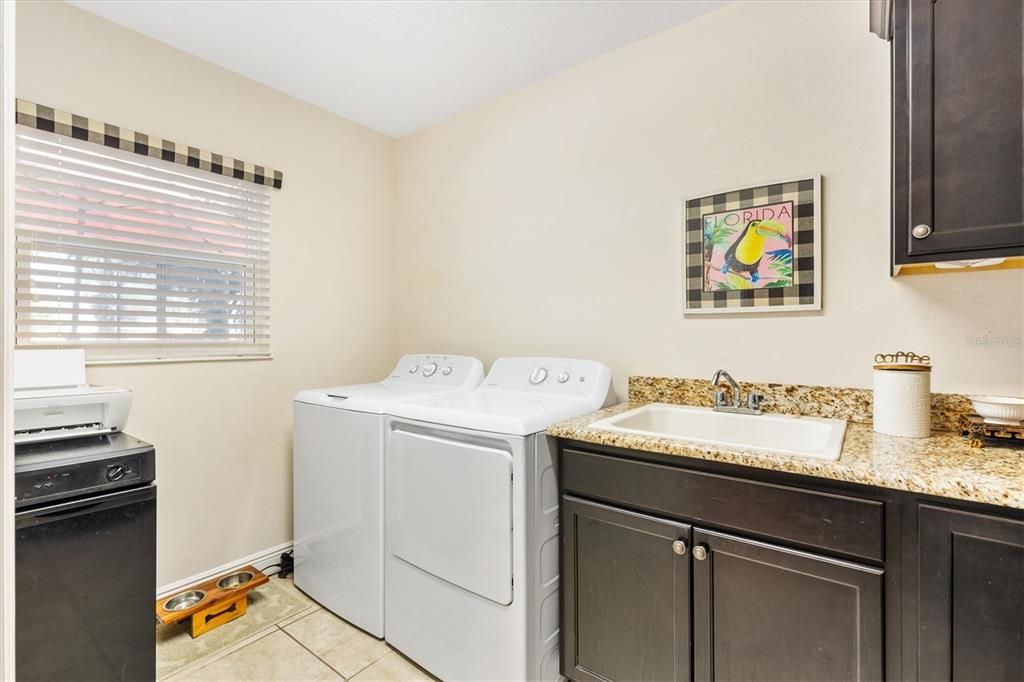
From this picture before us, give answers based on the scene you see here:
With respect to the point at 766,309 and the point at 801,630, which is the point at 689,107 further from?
the point at 801,630

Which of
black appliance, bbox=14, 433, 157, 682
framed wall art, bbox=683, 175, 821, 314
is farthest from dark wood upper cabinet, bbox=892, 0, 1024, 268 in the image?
black appliance, bbox=14, 433, 157, 682

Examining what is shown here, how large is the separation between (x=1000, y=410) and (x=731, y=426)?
0.69 metres

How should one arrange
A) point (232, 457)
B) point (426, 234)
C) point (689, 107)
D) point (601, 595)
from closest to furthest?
point (601, 595) < point (689, 107) < point (232, 457) < point (426, 234)

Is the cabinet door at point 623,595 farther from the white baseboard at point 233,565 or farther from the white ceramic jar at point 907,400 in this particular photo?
the white baseboard at point 233,565

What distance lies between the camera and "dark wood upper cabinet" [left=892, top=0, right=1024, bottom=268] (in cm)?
109

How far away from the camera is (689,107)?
1.93 m

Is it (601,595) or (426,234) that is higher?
(426,234)

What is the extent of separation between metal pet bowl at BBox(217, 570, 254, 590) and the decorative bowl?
105 inches

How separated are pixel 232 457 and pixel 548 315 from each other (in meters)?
1.65

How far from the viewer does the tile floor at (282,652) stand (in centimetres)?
173

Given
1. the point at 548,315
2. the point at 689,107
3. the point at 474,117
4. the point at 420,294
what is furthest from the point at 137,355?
the point at 689,107

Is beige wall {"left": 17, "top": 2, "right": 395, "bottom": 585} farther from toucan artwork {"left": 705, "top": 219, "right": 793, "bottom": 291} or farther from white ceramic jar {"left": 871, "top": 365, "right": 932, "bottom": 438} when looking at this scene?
white ceramic jar {"left": 871, "top": 365, "right": 932, "bottom": 438}

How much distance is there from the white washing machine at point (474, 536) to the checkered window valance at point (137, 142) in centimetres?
141

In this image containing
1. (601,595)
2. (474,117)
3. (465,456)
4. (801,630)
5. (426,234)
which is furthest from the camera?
(426,234)
